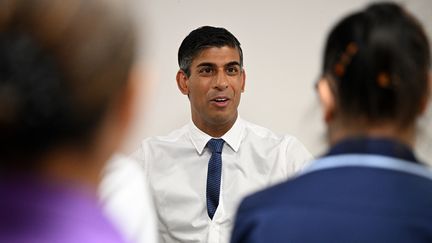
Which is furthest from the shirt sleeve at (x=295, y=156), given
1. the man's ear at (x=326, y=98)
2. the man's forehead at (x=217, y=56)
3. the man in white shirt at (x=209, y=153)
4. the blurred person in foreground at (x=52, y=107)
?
the blurred person in foreground at (x=52, y=107)

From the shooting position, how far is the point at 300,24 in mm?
2424

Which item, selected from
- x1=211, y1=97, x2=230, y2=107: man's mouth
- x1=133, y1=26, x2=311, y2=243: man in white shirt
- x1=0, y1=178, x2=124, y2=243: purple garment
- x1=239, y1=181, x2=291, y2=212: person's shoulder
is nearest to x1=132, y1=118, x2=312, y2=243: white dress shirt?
x1=133, y1=26, x2=311, y2=243: man in white shirt

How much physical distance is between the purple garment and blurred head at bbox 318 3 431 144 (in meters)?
0.45

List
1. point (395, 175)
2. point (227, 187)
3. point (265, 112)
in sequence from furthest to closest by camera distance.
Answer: point (265, 112) < point (227, 187) < point (395, 175)

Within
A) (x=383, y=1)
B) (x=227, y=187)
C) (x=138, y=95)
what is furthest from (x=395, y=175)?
(x=227, y=187)

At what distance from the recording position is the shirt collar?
760mm

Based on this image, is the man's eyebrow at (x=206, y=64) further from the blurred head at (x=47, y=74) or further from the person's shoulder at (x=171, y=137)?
the blurred head at (x=47, y=74)

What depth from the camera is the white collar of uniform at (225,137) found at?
211cm

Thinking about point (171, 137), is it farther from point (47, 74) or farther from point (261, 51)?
point (47, 74)

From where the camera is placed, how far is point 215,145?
2066 millimetres

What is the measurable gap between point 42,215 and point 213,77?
5.37 feet

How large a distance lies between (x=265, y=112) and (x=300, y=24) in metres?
0.47

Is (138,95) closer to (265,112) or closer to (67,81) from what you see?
(67,81)

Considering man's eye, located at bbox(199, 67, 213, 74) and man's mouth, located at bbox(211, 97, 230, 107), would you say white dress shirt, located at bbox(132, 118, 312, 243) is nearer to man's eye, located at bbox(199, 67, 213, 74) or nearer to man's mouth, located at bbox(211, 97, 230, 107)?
man's mouth, located at bbox(211, 97, 230, 107)
